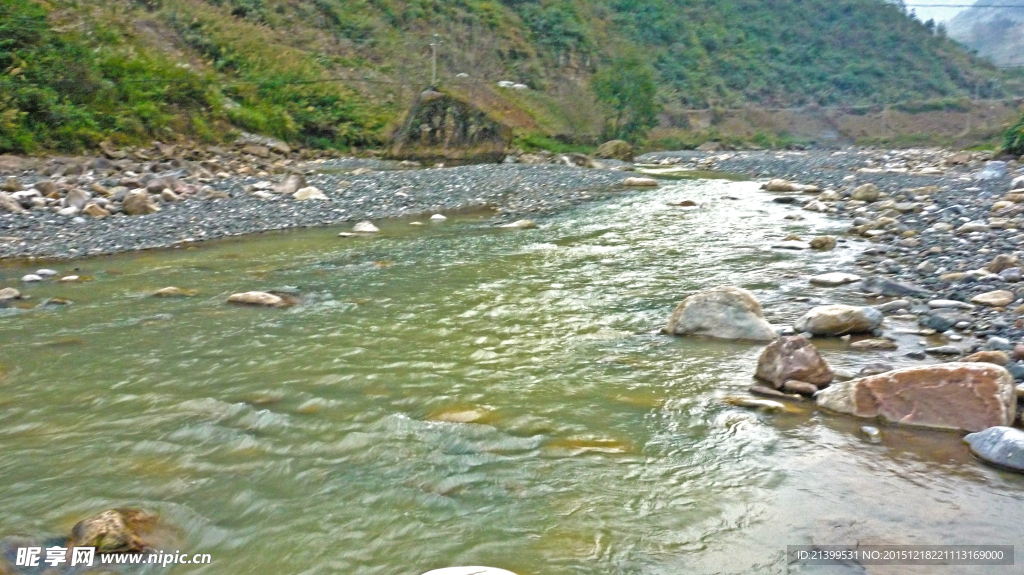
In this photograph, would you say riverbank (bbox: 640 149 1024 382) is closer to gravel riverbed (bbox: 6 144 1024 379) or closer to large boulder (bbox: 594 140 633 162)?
gravel riverbed (bbox: 6 144 1024 379)

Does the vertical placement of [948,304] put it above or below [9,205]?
above

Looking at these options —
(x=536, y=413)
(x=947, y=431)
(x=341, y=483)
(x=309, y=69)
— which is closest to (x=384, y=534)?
(x=341, y=483)

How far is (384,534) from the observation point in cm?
287

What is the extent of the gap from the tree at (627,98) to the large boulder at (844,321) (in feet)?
105

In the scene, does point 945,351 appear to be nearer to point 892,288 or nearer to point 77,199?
point 892,288

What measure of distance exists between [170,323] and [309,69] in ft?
76.5

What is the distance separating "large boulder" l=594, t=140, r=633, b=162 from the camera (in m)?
30.0

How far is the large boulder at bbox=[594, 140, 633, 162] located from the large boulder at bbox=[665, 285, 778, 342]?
2466 centimetres

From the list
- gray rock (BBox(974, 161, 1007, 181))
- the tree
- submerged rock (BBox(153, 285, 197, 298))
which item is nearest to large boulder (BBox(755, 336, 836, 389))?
submerged rock (BBox(153, 285, 197, 298))

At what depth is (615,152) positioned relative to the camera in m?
30.1

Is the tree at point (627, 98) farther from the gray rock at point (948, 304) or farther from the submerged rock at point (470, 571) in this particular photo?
the submerged rock at point (470, 571)

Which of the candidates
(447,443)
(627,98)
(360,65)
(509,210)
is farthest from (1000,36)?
(447,443)

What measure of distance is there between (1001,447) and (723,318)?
230 cm

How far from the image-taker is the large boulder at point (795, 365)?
4305mm
